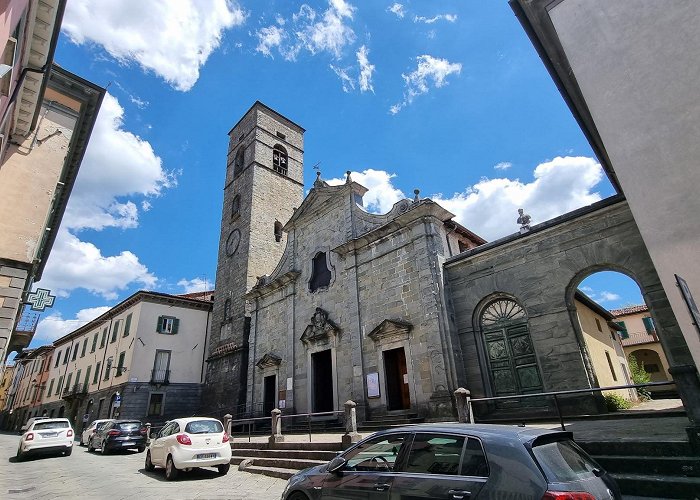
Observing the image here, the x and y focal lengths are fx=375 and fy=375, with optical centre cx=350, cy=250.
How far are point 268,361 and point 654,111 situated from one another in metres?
17.0

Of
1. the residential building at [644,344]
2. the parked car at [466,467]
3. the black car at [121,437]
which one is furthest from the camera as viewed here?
the residential building at [644,344]

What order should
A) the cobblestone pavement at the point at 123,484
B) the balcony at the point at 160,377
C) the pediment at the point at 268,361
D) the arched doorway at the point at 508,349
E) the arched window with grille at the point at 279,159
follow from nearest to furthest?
the cobblestone pavement at the point at 123,484
the arched doorway at the point at 508,349
the pediment at the point at 268,361
the balcony at the point at 160,377
the arched window with grille at the point at 279,159

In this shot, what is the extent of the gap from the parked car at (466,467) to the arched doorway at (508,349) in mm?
8164

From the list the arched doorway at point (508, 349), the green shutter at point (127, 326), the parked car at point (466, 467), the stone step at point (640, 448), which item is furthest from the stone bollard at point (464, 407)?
the green shutter at point (127, 326)

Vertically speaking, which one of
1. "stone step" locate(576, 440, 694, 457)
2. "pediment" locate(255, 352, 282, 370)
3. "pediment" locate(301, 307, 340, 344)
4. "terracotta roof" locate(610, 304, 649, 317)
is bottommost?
"stone step" locate(576, 440, 694, 457)

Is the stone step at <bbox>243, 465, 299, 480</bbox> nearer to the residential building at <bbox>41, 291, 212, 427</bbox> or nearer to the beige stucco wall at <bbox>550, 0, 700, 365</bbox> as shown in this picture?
the beige stucco wall at <bbox>550, 0, 700, 365</bbox>

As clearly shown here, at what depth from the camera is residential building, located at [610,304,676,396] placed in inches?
1062

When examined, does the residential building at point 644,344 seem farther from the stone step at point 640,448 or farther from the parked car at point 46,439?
the parked car at point 46,439

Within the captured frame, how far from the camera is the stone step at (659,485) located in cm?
455

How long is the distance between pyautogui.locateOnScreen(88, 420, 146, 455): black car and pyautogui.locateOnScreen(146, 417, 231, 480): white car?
6.99 m

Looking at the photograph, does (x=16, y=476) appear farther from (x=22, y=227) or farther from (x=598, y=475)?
(x=598, y=475)

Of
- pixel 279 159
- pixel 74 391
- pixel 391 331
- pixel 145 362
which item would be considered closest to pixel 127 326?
pixel 145 362

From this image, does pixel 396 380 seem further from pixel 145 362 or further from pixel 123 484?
pixel 145 362

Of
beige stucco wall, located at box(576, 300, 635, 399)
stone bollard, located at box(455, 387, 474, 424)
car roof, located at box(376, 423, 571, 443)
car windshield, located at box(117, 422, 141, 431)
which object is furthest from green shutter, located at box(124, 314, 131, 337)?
car roof, located at box(376, 423, 571, 443)
